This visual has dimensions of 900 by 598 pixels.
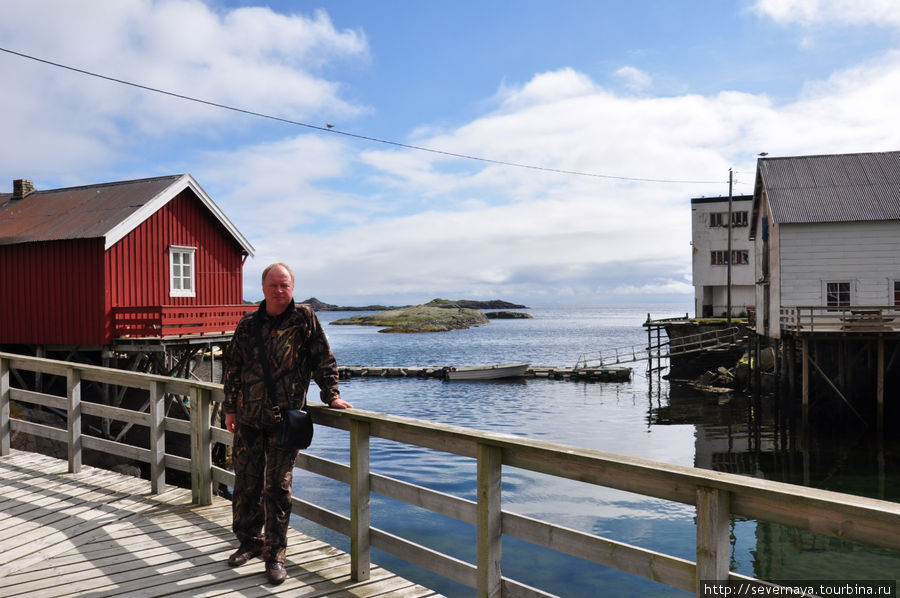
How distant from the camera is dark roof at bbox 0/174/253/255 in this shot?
20531 millimetres

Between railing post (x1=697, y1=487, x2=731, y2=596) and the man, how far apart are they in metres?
2.61

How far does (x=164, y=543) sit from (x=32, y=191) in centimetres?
2493

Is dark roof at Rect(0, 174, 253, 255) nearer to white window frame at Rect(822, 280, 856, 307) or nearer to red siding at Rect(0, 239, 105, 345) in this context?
red siding at Rect(0, 239, 105, 345)

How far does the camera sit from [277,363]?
4.68 meters

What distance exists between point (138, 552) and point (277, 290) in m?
2.41

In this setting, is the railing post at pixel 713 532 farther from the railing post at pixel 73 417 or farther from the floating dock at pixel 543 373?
the floating dock at pixel 543 373

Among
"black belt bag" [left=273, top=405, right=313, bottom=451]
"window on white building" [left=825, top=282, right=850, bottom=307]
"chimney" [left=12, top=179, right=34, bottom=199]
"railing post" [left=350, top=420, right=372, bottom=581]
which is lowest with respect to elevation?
"railing post" [left=350, top=420, right=372, bottom=581]

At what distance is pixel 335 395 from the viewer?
491 centimetres

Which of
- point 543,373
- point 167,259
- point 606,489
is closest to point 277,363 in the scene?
point 606,489

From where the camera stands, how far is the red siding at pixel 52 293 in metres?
20.2

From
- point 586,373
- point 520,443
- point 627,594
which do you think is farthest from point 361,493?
point 586,373

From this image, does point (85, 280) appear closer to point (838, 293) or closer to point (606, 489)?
point (606, 489)

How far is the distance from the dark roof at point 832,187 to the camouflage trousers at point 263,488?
83.5ft

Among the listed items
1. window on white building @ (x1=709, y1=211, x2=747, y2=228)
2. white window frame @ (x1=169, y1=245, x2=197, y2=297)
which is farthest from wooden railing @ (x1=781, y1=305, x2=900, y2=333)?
window on white building @ (x1=709, y1=211, x2=747, y2=228)
